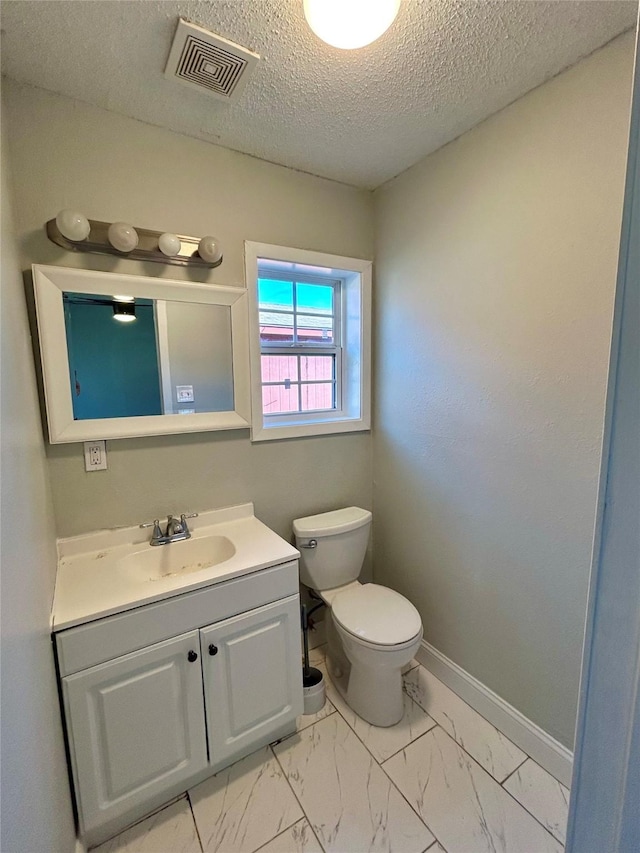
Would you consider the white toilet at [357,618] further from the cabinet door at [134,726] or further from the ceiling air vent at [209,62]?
the ceiling air vent at [209,62]

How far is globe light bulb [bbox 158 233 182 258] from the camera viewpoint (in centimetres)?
145

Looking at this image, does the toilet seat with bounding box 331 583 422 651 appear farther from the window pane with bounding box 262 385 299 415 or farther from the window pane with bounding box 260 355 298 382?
the window pane with bounding box 260 355 298 382

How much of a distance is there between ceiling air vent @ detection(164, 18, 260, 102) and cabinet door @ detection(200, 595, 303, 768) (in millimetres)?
1803

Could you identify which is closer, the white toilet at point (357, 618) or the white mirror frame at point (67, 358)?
the white mirror frame at point (67, 358)

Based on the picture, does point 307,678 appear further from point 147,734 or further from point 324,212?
point 324,212

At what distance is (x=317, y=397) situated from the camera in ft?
7.02

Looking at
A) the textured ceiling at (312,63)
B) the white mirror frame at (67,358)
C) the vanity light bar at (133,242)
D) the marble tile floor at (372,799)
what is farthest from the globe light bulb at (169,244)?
the marble tile floor at (372,799)

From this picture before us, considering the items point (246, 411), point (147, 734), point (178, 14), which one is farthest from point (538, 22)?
point (147, 734)

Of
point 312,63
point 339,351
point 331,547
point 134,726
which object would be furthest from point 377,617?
point 312,63

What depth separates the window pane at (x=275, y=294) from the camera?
1.92 meters

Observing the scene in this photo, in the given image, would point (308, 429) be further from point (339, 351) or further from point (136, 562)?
point (136, 562)

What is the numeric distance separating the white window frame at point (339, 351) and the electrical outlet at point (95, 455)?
615 millimetres

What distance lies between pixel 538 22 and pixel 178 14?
39.2 inches

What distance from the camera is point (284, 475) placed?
6.33ft
